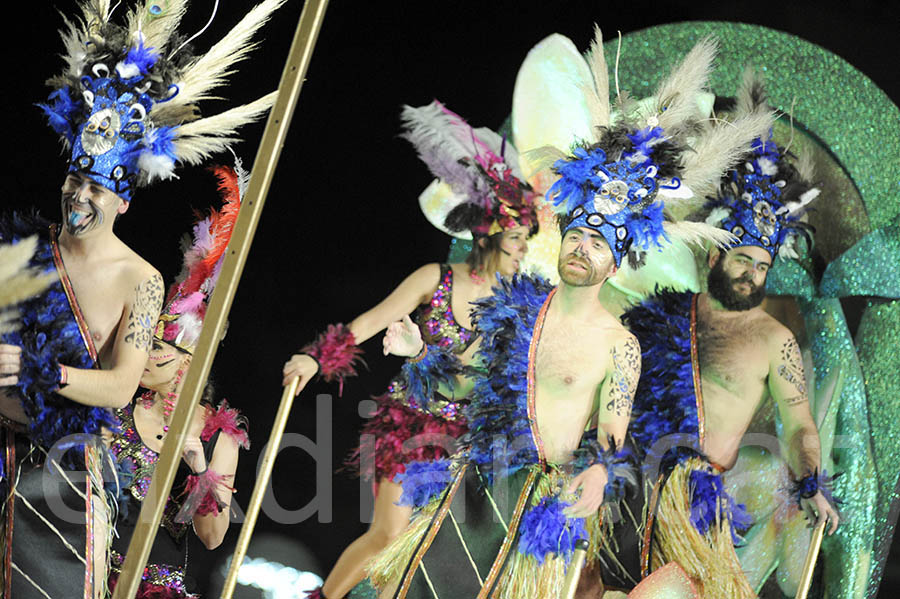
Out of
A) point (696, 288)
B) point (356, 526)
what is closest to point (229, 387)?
point (356, 526)

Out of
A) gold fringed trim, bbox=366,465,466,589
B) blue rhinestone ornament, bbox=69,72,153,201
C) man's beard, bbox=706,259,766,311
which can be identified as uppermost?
blue rhinestone ornament, bbox=69,72,153,201

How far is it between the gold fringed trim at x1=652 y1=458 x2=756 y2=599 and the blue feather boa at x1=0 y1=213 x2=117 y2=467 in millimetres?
1836

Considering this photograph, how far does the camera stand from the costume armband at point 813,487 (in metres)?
3.86

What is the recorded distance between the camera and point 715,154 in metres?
3.82

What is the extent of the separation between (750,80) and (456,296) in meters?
1.28

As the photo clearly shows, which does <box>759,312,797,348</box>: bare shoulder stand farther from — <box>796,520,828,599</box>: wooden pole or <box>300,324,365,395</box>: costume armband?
<box>300,324,365,395</box>: costume armband

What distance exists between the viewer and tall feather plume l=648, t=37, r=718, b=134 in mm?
3771

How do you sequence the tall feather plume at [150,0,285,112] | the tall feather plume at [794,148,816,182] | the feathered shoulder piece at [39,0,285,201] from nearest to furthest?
the feathered shoulder piece at [39,0,285,201], the tall feather plume at [150,0,285,112], the tall feather plume at [794,148,816,182]

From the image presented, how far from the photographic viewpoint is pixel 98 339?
11.8 feet

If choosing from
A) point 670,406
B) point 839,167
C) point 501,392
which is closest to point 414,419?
point 501,392

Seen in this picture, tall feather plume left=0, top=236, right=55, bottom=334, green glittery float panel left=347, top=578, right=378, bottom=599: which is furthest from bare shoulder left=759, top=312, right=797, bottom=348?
tall feather plume left=0, top=236, right=55, bottom=334

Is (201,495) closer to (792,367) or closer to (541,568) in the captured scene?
(541,568)

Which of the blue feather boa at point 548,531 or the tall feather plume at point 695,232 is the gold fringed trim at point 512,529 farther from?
the tall feather plume at point 695,232

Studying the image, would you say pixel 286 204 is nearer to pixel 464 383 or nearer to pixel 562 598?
pixel 464 383
